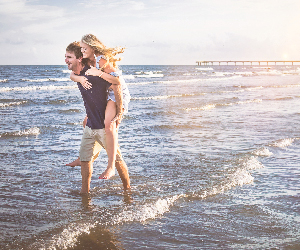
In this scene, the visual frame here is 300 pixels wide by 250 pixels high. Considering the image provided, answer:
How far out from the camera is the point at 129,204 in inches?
193

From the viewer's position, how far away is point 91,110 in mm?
4746

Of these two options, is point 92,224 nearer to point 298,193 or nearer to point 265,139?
point 298,193

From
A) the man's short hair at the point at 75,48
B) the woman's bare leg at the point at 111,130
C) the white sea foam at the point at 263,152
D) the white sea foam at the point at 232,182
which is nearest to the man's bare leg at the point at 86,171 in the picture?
the woman's bare leg at the point at 111,130

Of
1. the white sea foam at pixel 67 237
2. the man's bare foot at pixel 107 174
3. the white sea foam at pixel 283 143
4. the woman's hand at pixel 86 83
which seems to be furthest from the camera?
the white sea foam at pixel 283 143

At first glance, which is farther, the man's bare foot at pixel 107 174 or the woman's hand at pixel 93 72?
the woman's hand at pixel 93 72

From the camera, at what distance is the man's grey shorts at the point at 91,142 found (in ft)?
15.6

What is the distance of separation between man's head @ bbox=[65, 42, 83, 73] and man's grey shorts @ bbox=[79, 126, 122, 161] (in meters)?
0.83

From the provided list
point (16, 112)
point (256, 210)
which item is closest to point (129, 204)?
point (256, 210)

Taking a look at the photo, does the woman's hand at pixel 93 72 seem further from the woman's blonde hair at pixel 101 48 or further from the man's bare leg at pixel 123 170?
the man's bare leg at pixel 123 170

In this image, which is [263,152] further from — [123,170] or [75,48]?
[75,48]

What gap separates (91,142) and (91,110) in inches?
18.1

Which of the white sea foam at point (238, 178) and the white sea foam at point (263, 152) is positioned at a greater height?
the white sea foam at point (263, 152)

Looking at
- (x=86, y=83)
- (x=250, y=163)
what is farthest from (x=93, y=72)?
(x=250, y=163)

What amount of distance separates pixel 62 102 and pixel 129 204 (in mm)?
16191
